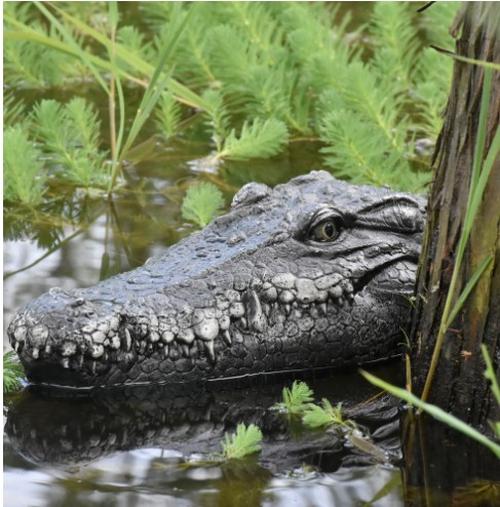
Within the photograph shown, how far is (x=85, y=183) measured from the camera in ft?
22.8

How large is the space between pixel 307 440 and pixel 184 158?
134 inches

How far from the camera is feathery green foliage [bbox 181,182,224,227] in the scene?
6.39 m

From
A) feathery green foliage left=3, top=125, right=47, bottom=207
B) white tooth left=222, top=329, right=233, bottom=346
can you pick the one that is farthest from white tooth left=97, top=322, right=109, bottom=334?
feathery green foliage left=3, top=125, right=47, bottom=207

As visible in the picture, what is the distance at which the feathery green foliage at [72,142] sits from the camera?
22.9ft

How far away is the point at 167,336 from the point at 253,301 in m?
0.37

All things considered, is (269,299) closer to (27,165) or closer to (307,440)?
(307,440)

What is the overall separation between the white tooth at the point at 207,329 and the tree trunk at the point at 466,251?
755 mm

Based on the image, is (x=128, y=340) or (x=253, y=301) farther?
(x=253, y=301)

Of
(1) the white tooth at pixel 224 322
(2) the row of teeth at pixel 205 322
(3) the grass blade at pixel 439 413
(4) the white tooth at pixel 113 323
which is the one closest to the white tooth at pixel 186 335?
(2) the row of teeth at pixel 205 322

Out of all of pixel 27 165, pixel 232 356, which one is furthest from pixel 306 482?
pixel 27 165

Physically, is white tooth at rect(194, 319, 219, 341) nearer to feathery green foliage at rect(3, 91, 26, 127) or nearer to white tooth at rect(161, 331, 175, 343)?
white tooth at rect(161, 331, 175, 343)

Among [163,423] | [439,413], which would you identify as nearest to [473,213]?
[439,413]

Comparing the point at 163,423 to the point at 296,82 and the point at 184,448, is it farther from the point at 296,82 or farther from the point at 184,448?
the point at 296,82

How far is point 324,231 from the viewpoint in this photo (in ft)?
16.7
